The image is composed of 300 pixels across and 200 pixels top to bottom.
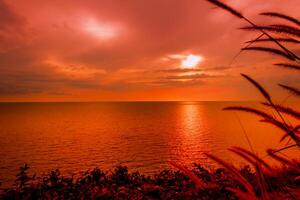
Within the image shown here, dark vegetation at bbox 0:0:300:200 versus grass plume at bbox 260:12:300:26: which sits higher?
grass plume at bbox 260:12:300:26

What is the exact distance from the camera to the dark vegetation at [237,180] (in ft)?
3.70

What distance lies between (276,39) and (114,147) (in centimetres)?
4384

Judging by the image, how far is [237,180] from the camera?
4.23ft

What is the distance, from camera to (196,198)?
4430 mm

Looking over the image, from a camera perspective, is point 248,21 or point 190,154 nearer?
point 248,21

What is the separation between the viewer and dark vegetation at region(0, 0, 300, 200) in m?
1.13

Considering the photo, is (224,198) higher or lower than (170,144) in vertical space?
lower

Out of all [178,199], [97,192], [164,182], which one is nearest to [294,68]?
[178,199]

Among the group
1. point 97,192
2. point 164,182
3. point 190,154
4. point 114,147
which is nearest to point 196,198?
point 97,192

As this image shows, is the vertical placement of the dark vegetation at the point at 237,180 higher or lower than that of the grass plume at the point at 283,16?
lower

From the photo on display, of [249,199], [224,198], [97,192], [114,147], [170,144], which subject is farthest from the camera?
[170,144]

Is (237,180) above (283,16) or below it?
below

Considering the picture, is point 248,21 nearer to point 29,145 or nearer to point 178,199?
point 178,199

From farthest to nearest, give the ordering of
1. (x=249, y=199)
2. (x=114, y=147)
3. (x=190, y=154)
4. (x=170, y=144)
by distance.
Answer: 1. (x=170, y=144)
2. (x=114, y=147)
3. (x=190, y=154)
4. (x=249, y=199)
